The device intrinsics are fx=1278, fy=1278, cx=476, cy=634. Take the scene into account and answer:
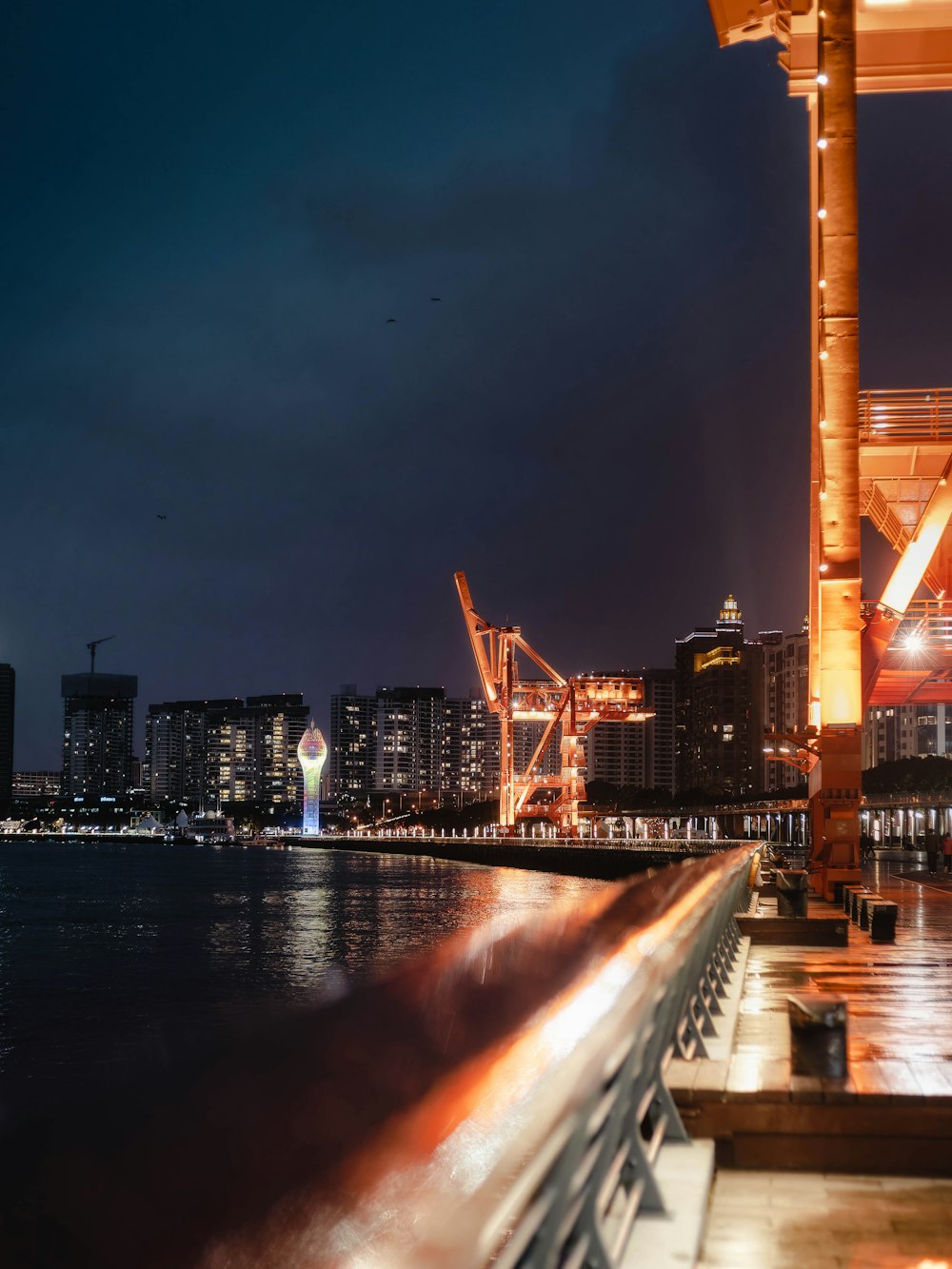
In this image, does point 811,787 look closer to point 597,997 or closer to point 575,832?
point 597,997

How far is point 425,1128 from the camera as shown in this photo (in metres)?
4.00

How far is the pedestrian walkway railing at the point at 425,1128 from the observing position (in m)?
2.94

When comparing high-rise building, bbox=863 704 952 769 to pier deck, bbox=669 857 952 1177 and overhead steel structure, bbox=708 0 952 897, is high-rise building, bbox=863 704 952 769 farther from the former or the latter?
pier deck, bbox=669 857 952 1177

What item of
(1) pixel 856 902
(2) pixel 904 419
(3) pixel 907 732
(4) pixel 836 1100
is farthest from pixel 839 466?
(3) pixel 907 732

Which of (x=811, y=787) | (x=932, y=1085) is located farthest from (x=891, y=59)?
(x=932, y=1085)

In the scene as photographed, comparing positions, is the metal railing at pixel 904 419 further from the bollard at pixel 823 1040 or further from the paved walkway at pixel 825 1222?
the paved walkway at pixel 825 1222

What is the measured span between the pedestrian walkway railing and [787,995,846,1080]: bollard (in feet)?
2.12

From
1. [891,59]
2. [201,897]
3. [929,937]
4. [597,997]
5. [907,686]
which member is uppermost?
[891,59]

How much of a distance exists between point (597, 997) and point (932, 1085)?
3218mm

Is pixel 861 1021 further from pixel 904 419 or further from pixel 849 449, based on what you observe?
pixel 904 419

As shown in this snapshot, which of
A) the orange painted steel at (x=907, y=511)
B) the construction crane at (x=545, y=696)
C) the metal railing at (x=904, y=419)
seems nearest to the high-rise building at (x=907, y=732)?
the construction crane at (x=545, y=696)

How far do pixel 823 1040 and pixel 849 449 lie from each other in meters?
14.6

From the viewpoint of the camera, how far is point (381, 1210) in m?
5.12

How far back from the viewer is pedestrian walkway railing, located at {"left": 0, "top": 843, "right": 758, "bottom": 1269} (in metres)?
2.94
